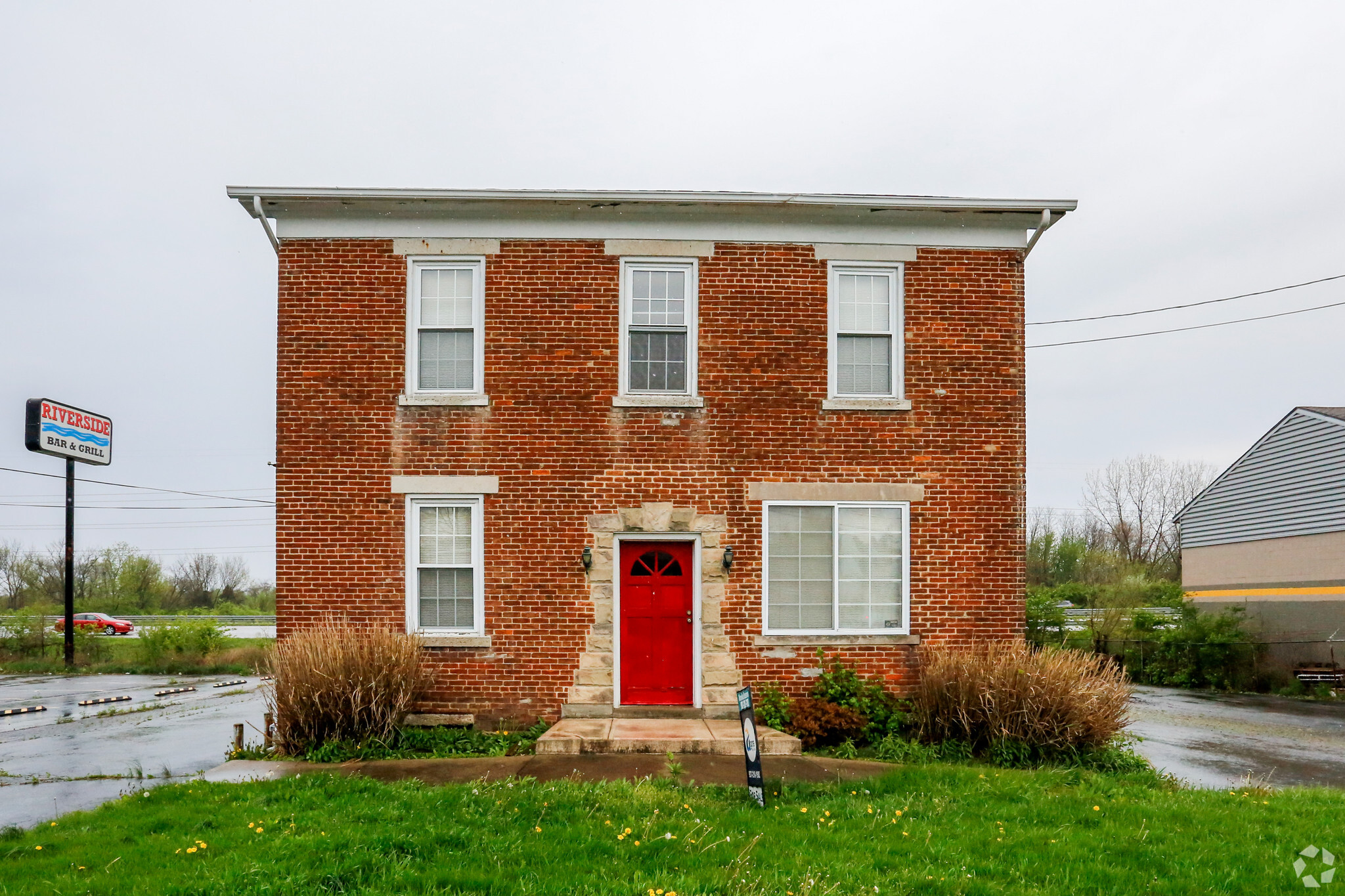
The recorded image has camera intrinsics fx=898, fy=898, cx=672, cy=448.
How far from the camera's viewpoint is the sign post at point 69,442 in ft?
80.6

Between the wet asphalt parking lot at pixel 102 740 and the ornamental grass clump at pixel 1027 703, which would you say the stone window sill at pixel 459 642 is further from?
the ornamental grass clump at pixel 1027 703

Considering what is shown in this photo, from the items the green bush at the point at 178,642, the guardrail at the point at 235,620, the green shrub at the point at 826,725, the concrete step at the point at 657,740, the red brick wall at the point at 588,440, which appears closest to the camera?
the concrete step at the point at 657,740

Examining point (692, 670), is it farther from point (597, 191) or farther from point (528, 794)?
point (597, 191)

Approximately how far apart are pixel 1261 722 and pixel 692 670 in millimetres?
11590

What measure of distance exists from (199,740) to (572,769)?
7083 mm

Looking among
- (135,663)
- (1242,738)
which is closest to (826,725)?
(1242,738)

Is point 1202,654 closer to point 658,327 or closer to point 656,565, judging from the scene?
point 656,565

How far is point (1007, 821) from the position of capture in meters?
7.42

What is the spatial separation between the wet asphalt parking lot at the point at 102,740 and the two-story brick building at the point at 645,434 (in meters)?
2.45

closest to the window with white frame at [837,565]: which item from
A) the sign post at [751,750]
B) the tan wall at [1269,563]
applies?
the sign post at [751,750]

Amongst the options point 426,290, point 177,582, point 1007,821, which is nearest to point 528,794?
point 1007,821

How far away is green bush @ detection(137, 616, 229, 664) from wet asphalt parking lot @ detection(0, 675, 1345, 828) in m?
4.69

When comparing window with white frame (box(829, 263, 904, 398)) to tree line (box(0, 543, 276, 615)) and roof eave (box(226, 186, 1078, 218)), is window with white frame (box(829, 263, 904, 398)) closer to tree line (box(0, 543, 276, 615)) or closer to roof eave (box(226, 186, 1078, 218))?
roof eave (box(226, 186, 1078, 218))

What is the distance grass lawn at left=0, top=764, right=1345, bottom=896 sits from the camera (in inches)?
224
